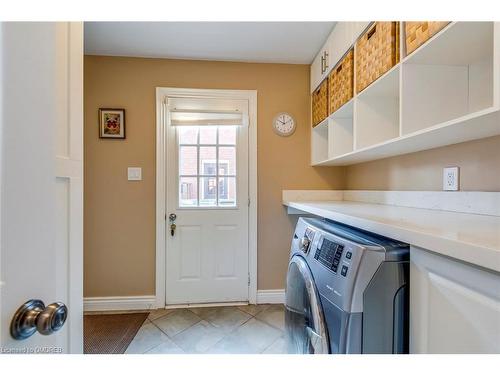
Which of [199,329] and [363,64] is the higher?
[363,64]

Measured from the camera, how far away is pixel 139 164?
2.34m

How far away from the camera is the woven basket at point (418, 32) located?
35.7 inches

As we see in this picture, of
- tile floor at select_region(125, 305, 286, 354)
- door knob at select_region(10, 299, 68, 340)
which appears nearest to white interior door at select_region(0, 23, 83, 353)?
door knob at select_region(10, 299, 68, 340)

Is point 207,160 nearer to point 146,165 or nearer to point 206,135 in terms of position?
point 206,135

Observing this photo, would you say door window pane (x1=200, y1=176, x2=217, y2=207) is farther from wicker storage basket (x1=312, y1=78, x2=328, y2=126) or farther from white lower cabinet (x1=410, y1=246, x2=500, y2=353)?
white lower cabinet (x1=410, y1=246, x2=500, y2=353)

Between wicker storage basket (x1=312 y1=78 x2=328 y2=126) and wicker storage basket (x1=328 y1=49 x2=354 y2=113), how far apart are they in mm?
120

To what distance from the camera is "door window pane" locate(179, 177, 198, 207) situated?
2.38 m

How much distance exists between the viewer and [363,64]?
1.42 metres

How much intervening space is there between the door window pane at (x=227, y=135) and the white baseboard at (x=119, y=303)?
5.26 feet

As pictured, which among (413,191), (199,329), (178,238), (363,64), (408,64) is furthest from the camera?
(178,238)
